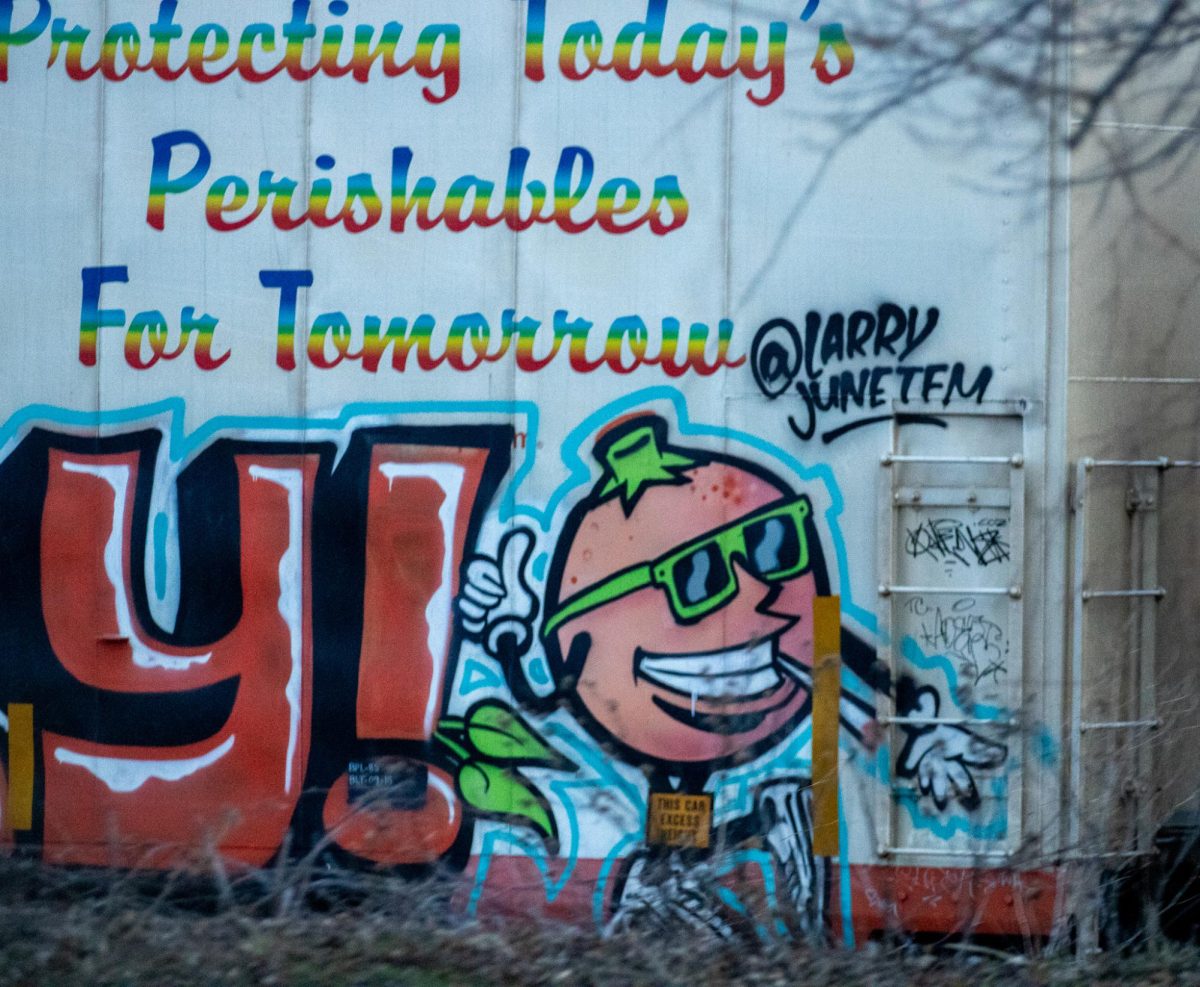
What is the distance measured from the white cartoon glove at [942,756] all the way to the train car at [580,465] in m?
0.02

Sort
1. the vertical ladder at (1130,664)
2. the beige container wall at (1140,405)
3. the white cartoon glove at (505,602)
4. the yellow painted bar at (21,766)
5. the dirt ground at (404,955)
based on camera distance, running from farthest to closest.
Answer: the yellow painted bar at (21,766) < the white cartoon glove at (505,602) < the beige container wall at (1140,405) < the vertical ladder at (1130,664) < the dirt ground at (404,955)

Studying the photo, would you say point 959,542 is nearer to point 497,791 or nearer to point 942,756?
point 942,756

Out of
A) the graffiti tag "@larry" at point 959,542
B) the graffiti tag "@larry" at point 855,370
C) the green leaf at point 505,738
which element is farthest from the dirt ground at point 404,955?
the graffiti tag "@larry" at point 855,370

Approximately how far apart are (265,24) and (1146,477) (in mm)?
3876

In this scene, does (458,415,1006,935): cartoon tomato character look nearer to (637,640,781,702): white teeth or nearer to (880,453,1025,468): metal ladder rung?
(637,640,781,702): white teeth

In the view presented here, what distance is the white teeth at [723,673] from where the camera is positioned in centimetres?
495

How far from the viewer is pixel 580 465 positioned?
5.04 metres

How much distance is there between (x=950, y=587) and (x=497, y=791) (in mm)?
1905

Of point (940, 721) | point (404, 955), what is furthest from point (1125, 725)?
point (404, 955)

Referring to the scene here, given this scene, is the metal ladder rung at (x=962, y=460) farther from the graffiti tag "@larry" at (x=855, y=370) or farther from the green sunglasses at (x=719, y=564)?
→ the green sunglasses at (x=719, y=564)

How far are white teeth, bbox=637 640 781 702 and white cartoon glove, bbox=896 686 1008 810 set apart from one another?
539mm

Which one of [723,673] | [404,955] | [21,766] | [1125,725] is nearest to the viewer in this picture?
[404,955]

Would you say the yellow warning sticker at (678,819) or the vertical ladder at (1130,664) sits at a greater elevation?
the vertical ladder at (1130,664)

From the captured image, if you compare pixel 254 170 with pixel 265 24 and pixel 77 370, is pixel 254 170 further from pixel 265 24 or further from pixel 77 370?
pixel 77 370
